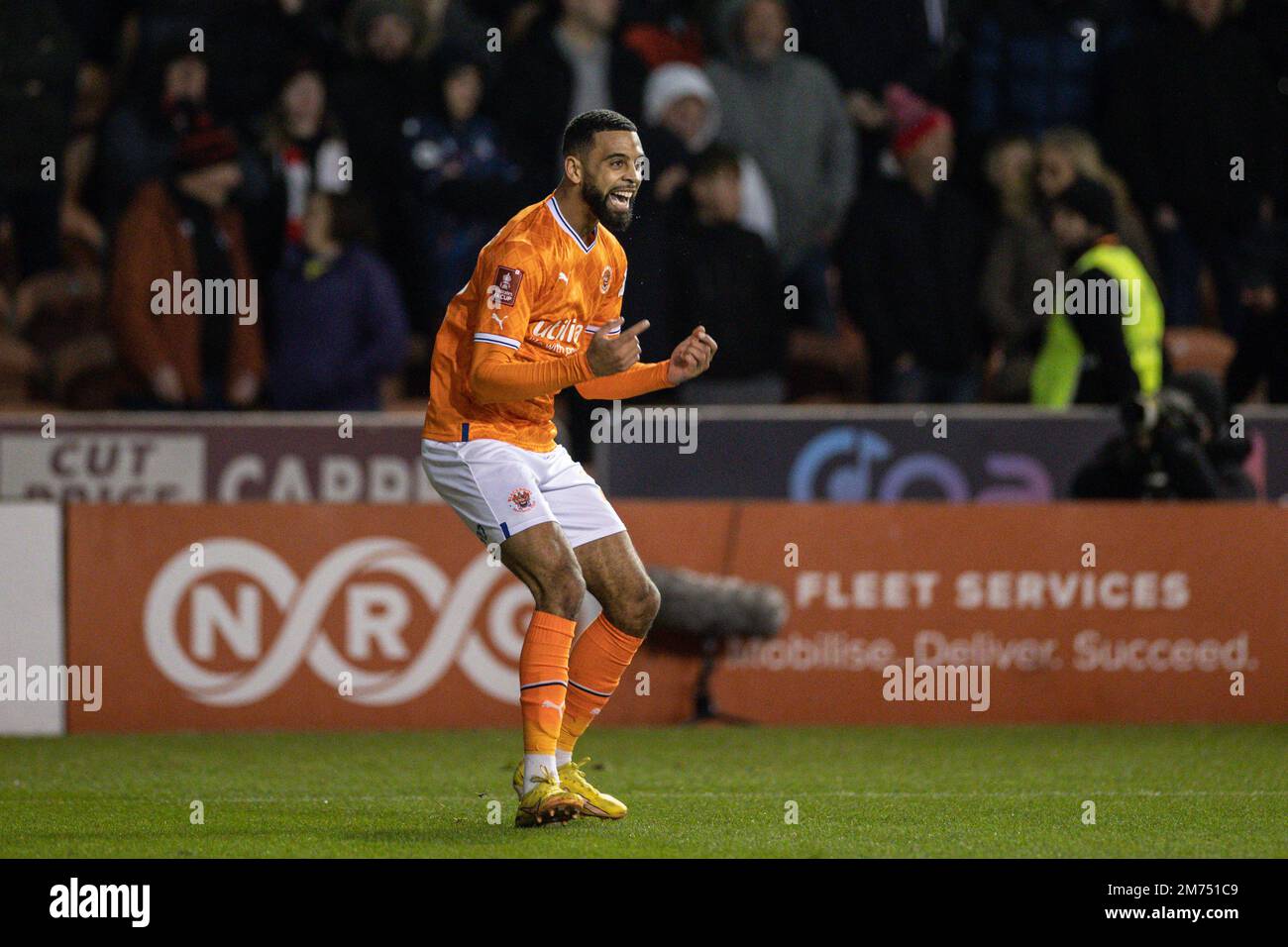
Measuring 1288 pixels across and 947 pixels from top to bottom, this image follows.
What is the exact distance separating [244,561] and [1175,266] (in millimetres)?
6507

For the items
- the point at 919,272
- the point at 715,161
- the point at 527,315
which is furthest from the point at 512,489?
the point at 919,272

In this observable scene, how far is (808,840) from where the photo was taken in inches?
258

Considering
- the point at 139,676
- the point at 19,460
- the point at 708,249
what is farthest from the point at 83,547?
the point at 708,249

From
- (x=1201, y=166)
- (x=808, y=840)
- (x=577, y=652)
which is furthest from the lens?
(x=1201, y=166)

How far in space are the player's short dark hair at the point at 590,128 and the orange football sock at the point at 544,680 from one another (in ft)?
5.04

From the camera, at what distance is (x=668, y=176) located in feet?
40.5

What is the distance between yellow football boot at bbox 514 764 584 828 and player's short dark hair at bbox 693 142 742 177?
5.79 metres

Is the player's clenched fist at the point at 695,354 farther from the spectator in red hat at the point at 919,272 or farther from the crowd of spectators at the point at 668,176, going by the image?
the spectator in red hat at the point at 919,272

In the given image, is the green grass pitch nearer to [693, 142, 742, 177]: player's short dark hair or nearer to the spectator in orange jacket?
the spectator in orange jacket

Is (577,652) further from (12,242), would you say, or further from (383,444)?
(12,242)

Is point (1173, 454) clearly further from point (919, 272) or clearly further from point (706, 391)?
point (706, 391)

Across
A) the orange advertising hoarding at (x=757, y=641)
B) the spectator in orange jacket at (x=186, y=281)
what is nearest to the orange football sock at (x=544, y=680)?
the orange advertising hoarding at (x=757, y=641)

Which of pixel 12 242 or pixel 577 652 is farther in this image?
pixel 12 242

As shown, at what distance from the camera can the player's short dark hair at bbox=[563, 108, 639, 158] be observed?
22.8 feet
